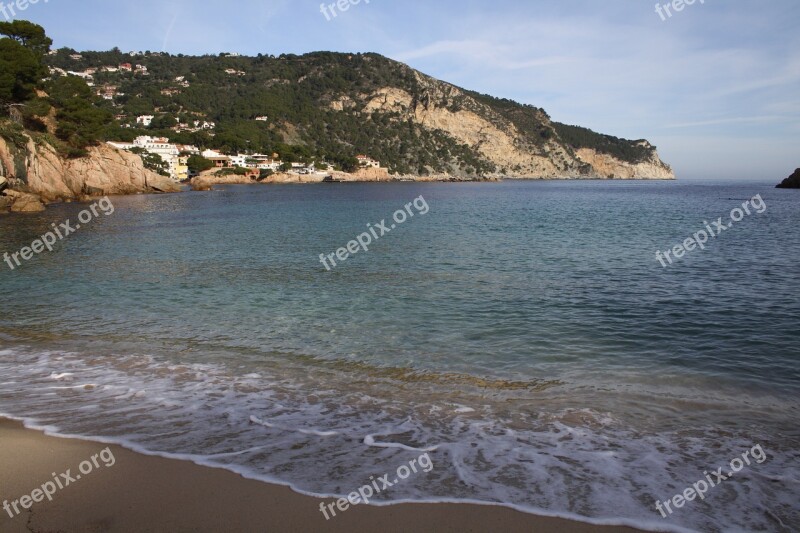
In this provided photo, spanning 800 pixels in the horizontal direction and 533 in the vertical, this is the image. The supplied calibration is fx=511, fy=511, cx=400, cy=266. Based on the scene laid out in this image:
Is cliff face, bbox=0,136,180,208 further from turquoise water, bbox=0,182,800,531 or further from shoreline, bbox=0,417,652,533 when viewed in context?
shoreline, bbox=0,417,652,533

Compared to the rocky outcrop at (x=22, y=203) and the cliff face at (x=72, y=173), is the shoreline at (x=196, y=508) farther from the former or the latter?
the cliff face at (x=72, y=173)

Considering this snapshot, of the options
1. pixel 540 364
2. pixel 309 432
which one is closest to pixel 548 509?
pixel 309 432

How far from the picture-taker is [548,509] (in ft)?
15.3

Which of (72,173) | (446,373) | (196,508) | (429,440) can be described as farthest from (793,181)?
(196,508)

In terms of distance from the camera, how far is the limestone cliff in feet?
151

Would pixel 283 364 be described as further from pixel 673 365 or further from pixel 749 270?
pixel 749 270

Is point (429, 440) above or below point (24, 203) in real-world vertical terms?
below

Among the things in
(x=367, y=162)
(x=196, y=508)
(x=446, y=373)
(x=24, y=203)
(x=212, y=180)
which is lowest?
(x=446, y=373)

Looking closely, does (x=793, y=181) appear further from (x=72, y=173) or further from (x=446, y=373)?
(x=446, y=373)

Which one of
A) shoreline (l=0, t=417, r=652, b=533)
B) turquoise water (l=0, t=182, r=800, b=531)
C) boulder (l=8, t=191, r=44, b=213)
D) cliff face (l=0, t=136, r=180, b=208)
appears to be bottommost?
turquoise water (l=0, t=182, r=800, b=531)

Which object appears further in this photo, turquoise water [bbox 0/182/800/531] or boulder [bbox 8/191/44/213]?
boulder [bbox 8/191/44/213]

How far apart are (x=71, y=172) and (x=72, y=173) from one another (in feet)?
0.46

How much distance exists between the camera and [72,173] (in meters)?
55.4

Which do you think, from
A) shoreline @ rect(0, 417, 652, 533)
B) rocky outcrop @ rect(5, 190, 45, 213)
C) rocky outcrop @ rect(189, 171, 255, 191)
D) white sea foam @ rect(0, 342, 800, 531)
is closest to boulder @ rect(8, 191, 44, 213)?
rocky outcrop @ rect(5, 190, 45, 213)
